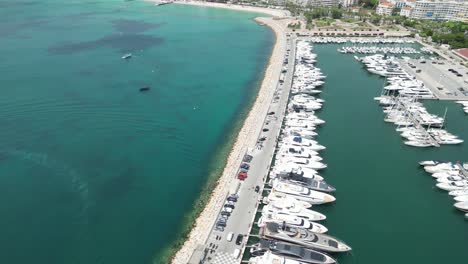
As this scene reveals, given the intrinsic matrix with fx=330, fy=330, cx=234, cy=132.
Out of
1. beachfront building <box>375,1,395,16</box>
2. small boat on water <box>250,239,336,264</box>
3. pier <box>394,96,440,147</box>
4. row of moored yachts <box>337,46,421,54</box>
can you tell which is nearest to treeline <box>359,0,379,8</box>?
beachfront building <box>375,1,395,16</box>

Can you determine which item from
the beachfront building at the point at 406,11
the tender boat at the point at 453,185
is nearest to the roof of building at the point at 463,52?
the beachfront building at the point at 406,11

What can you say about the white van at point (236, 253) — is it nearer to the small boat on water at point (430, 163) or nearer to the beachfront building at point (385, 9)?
the small boat on water at point (430, 163)

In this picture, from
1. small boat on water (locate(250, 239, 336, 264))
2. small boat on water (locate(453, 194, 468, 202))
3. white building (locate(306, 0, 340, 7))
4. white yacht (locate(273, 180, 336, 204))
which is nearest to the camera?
small boat on water (locate(250, 239, 336, 264))

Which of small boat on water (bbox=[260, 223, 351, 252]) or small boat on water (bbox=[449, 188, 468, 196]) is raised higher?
small boat on water (bbox=[449, 188, 468, 196])

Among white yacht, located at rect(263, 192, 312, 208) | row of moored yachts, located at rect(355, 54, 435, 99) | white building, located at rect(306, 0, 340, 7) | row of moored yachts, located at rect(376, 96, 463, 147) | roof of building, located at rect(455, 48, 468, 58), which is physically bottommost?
white yacht, located at rect(263, 192, 312, 208)

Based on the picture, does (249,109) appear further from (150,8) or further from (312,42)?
(150,8)

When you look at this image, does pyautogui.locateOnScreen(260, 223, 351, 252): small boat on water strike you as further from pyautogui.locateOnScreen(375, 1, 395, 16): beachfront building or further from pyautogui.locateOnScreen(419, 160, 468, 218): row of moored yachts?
pyautogui.locateOnScreen(375, 1, 395, 16): beachfront building

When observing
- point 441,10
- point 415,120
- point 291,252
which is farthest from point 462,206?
point 441,10

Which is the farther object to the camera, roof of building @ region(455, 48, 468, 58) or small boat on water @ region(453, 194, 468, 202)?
roof of building @ region(455, 48, 468, 58)

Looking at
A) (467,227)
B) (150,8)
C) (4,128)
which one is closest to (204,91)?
(4,128)
